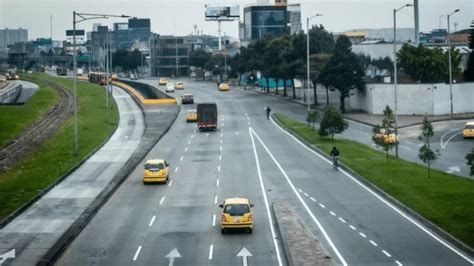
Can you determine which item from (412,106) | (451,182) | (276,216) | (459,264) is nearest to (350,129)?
(412,106)

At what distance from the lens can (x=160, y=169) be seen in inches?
2124

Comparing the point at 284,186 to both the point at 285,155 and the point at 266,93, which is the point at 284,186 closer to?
the point at 285,155

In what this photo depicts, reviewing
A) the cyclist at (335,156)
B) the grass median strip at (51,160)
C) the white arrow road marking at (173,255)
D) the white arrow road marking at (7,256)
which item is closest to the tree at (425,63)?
the grass median strip at (51,160)

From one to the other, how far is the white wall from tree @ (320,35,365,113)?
2.09 meters

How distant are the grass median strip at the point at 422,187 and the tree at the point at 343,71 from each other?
118 ft

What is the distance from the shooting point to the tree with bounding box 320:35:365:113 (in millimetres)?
109625

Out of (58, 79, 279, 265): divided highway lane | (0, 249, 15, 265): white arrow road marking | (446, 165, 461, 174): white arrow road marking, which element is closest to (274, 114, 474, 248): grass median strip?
(446, 165, 461, 174): white arrow road marking

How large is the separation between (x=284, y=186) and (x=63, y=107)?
74133 mm

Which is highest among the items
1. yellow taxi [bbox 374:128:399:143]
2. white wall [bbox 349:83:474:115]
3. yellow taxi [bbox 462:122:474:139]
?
white wall [bbox 349:83:474:115]

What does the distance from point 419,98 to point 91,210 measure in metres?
67.4

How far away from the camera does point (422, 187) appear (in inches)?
1934

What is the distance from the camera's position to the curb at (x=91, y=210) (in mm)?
33406

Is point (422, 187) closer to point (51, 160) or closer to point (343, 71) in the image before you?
point (51, 160)

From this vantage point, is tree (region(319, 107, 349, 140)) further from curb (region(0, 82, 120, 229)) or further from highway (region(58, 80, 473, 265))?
curb (region(0, 82, 120, 229))
